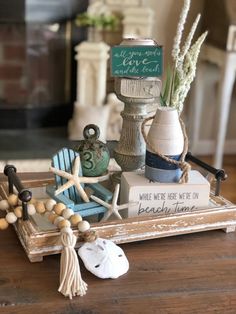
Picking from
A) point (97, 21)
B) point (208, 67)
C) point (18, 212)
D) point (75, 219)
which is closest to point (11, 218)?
point (18, 212)

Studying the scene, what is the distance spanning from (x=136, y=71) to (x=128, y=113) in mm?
96

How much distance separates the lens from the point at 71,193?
3.51 feet

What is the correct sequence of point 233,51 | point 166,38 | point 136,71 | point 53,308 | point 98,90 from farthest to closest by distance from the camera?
point 166,38 < point 98,90 < point 233,51 < point 136,71 < point 53,308

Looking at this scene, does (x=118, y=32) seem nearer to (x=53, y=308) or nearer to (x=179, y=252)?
(x=179, y=252)

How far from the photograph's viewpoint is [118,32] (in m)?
2.69

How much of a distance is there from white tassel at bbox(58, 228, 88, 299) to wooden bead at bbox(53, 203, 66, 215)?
9 cm

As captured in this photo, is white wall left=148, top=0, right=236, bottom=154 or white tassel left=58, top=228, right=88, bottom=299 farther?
white wall left=148, top=0, right=236, bottom=154

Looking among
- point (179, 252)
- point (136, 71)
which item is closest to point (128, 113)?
point (136, 71)

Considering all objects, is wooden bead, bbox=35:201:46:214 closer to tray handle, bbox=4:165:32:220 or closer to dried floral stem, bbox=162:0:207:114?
tray handle, bbox=4:165:32:220

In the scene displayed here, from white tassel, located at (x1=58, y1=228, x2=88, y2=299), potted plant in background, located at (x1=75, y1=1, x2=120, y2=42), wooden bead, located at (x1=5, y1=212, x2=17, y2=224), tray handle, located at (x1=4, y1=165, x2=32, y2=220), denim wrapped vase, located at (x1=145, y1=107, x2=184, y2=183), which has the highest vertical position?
potted plant in background, located at (x1=75, y1=1, x2=120, y2=42)

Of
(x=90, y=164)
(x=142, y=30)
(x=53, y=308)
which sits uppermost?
(x=142, y=30)

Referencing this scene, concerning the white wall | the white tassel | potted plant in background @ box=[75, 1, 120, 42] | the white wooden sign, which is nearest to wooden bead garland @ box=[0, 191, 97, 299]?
the white tassel

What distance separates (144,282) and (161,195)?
0.19 m

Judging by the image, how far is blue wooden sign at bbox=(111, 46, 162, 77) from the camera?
1.08 metres
